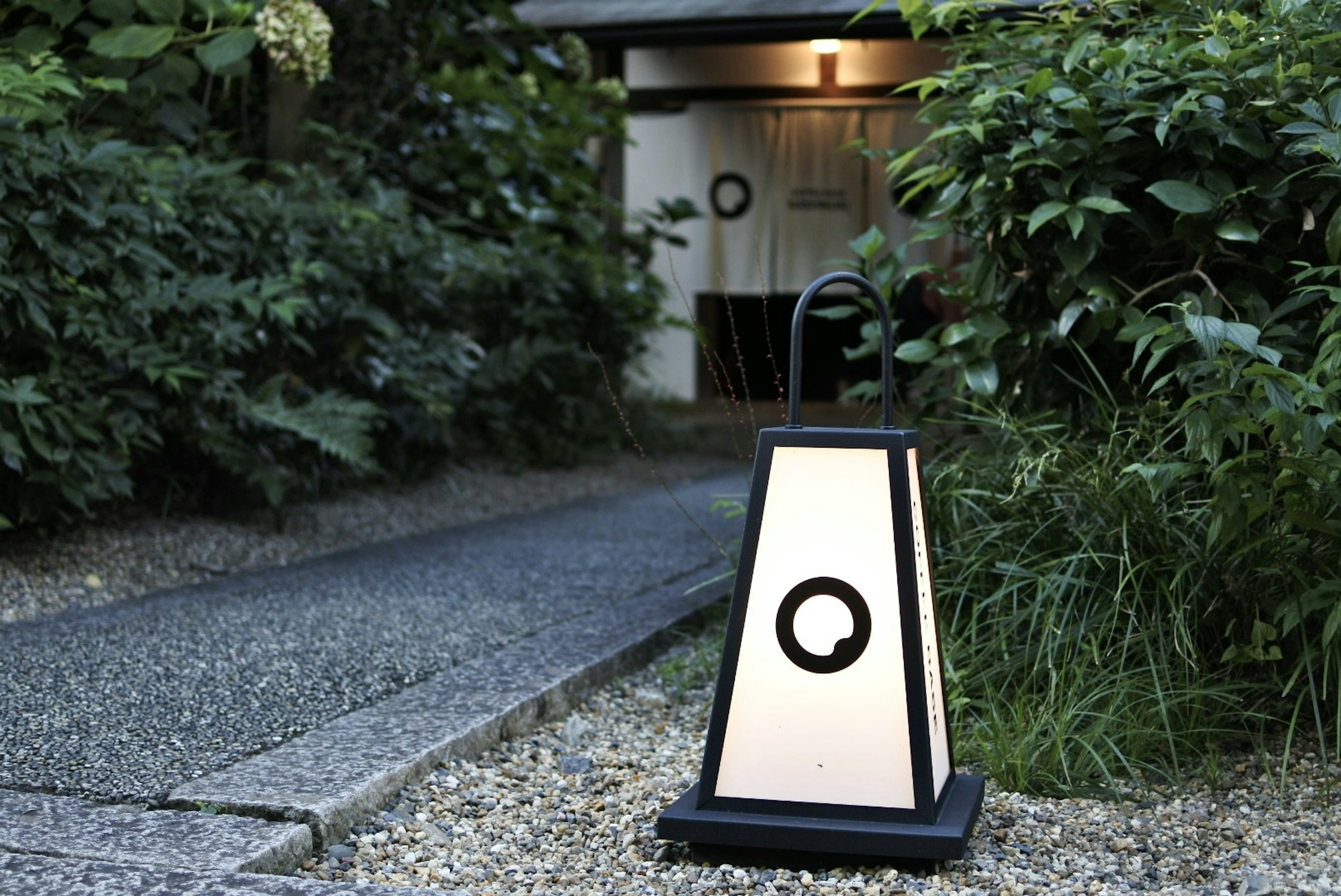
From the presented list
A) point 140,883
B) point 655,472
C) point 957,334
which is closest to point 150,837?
point 140,883

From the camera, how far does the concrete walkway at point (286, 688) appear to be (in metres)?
1.96

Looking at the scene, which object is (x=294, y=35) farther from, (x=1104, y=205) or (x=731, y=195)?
(x=731, y=195)

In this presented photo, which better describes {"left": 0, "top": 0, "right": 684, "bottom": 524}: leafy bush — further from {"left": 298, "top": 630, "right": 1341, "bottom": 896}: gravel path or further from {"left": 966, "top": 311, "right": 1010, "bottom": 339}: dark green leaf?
{"left": 966, "top": 311, "right": 1010, "bottom": 339}: dark green leaf

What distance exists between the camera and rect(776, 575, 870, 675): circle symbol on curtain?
79.3 inches

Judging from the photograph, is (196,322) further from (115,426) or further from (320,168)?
(320,168)

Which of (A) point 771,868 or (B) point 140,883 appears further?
(A) point 771,868

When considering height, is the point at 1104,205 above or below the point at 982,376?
above

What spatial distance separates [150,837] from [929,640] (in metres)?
1.20

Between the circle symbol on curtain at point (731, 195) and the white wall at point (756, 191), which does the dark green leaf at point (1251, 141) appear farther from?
the circle symbol on curtain at point (731, 195)

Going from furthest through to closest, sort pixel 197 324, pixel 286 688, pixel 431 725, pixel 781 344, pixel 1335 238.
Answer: pixel 781 344 → pixel 197 324 → pixel 286 688 → pixel 431 725 → pixel 1335 238

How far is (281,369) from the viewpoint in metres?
4.68

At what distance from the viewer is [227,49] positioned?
4180 mm

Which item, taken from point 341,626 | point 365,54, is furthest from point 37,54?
point 365,54

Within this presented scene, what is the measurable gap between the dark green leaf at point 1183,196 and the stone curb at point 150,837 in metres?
2.02
